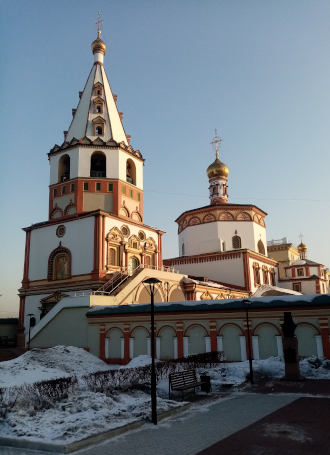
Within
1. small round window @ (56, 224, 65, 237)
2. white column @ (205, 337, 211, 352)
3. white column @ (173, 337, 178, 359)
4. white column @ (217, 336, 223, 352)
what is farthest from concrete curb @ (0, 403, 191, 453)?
small round window @ (56, 224, 65, 237)

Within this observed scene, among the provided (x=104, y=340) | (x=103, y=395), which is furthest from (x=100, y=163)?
(x=103, y=395)

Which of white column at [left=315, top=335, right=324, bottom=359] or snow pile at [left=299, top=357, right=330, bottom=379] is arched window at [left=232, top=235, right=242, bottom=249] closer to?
white column at [left=315, top=335, right=324, bottom=359]

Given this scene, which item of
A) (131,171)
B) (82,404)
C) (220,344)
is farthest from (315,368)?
(131,171)

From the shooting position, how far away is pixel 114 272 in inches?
1057

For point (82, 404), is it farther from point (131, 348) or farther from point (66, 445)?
point (131, 348)

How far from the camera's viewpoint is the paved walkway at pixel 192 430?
7164 millimetres

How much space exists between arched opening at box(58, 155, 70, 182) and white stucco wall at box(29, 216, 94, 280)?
12.3ft

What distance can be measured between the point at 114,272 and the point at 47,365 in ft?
32.3

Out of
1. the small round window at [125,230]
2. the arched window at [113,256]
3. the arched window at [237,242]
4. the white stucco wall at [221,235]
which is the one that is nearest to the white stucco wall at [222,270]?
the white stucco wall at [221,235]

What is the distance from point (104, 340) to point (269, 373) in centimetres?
1004

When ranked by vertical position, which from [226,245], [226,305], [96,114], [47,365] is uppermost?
[96,114]

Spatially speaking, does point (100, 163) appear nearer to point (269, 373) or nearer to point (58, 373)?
point (58, 373)

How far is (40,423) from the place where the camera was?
862cm

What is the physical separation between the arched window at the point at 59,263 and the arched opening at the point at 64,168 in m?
5.53
